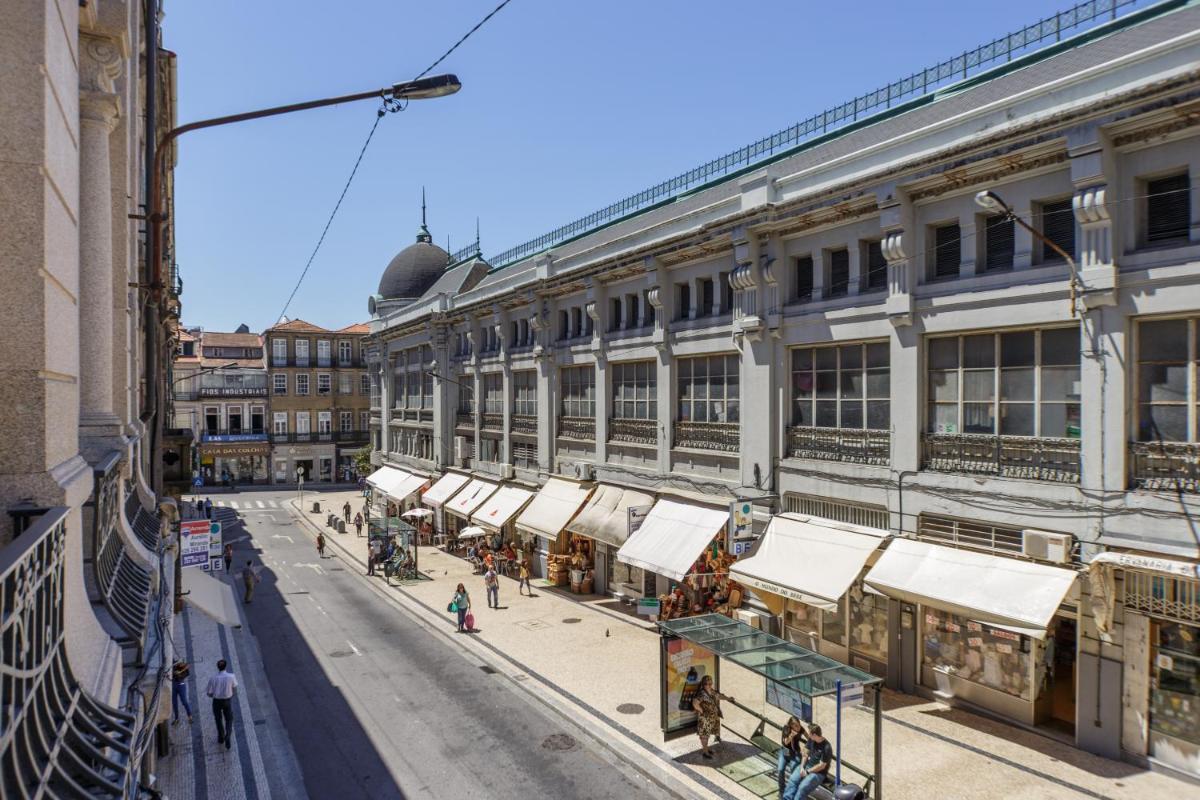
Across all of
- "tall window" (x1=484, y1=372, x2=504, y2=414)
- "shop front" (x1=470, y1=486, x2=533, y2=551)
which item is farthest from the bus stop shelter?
"tall window" (x1=484, y1=372, x2=504, y2=414)

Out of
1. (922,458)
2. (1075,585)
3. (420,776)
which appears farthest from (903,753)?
(420,776)

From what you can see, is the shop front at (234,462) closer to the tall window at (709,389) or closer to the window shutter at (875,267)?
the tall window at (709,389)

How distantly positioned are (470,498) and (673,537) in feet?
51.5

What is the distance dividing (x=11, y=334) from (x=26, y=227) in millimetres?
672

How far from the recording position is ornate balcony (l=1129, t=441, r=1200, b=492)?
492 inches

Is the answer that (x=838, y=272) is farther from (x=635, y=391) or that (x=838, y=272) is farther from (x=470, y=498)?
(x=470, y=498)

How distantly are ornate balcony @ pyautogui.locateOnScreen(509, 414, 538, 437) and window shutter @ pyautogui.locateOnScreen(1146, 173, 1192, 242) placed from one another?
76.1 ft

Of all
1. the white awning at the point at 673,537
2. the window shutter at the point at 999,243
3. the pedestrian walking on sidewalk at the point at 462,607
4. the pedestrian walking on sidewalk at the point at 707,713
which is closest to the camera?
the pedestrian walking on sidewalk at the point at 707,713

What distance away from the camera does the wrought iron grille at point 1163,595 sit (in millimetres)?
12406

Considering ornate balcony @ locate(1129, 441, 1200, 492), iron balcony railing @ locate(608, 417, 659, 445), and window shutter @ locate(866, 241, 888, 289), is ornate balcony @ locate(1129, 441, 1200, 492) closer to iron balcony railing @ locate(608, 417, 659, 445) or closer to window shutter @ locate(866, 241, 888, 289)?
window shutter @ locate(866, 241, 888, 289)

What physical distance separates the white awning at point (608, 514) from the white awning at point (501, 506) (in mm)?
4308

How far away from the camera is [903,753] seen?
1403cm

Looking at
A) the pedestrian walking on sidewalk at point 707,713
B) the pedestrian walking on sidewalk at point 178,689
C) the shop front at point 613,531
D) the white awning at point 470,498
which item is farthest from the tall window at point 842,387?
the white awning at point 470,498

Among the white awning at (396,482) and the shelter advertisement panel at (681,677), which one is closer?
the shelter advertisement panel at (681,677)
